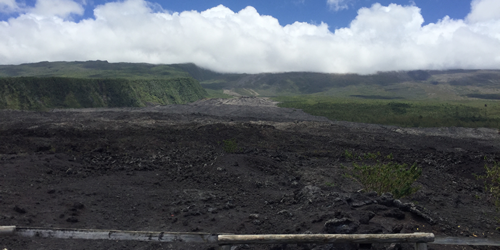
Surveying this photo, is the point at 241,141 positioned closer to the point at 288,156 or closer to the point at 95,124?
the point at 288,156

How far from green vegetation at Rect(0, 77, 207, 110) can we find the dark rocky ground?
34420mm

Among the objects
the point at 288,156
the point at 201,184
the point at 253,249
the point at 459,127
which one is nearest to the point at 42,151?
the point at 201,184

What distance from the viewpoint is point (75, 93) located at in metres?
56.7

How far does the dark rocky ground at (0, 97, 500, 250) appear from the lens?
668cm

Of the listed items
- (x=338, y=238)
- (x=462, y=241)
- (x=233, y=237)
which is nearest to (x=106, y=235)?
(x=233, y=237)

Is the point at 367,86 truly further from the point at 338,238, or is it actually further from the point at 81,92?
the point at 338,238

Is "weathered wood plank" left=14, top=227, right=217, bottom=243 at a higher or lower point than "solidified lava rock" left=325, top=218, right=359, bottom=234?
higher

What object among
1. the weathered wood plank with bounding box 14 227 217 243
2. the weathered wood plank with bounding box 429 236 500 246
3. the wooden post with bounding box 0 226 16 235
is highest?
the wooden post with bounding box 0 226 16 235

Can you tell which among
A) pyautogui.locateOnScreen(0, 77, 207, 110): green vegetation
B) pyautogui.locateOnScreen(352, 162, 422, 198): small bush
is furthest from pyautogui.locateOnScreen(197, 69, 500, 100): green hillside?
pyautogui.locateOnScreen(352, 162, 422, 198): small bush

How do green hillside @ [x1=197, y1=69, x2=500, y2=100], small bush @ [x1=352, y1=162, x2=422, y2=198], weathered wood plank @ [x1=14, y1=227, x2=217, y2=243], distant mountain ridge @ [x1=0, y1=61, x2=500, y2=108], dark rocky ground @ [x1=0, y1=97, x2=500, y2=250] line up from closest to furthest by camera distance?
weathered wood plank @ [x1=14, y1=227, x2=217, y2=243], dark rocky ground @ [x1=0, y1=97, x2=500, y2=250], small bush @ [x1=352, y1=162, x2=422, y2=198], distant mountain ridge @ [x1=0, y1=61, x2=500, y2=108], green hillside @ [x1=197, y1=69, x2=500, y2=100]

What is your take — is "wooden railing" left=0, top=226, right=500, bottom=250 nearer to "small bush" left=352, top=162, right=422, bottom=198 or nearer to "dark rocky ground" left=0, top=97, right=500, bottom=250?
"dark rocky ground" left=0, top=97, right=500, bottom=250

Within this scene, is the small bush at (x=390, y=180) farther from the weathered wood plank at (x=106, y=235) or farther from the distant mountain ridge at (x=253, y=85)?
the distant mountain ridge at (x=253, y=85)

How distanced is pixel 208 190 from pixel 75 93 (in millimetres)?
54851

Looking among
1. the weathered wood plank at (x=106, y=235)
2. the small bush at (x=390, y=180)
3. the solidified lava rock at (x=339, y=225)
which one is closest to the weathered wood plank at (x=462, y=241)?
the solidified lava rock at (x=339, y=225)
